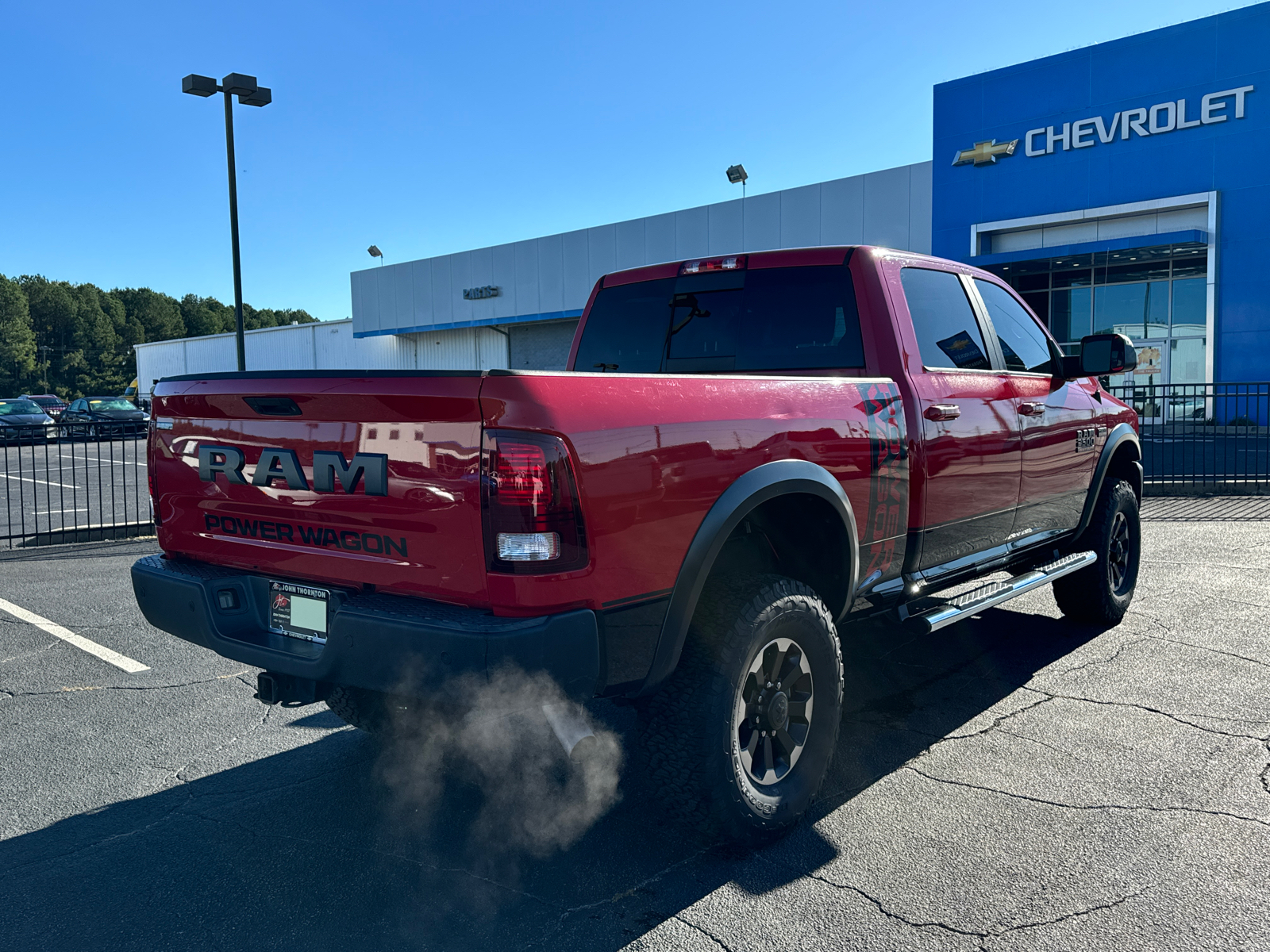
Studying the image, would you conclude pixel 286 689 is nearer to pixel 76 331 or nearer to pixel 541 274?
Result: pixel 541 274

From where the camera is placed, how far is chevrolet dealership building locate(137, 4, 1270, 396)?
75.8ft

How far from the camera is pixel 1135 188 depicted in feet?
79.7

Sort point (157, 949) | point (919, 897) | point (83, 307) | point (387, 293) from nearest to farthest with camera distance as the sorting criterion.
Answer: point (157, 949) → point (919, 897) → point (387, 293) → point (83, 307)

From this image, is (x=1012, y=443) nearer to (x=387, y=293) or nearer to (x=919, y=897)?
(x=919, y=897)

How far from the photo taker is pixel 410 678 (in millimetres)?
Answer: 2562

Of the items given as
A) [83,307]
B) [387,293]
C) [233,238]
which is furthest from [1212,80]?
[83,307]

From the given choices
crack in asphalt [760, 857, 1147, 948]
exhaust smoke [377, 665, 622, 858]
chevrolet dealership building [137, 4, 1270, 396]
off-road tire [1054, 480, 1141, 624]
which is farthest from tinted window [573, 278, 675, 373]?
chevrolet dealership building [137, 4, 1270, 396]

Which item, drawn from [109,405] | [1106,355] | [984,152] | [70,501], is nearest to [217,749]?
[1106,355]

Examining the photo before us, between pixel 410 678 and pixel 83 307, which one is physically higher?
pixel 83 307

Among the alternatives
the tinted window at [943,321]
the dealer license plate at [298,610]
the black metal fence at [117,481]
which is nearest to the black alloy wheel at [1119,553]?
the tinted window at [943,321]

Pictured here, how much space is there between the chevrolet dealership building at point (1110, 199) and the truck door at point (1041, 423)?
21462 millimetres

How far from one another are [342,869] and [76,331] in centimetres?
12567

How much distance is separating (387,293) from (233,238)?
30.1 metres

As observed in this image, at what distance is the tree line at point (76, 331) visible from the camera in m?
96.7
